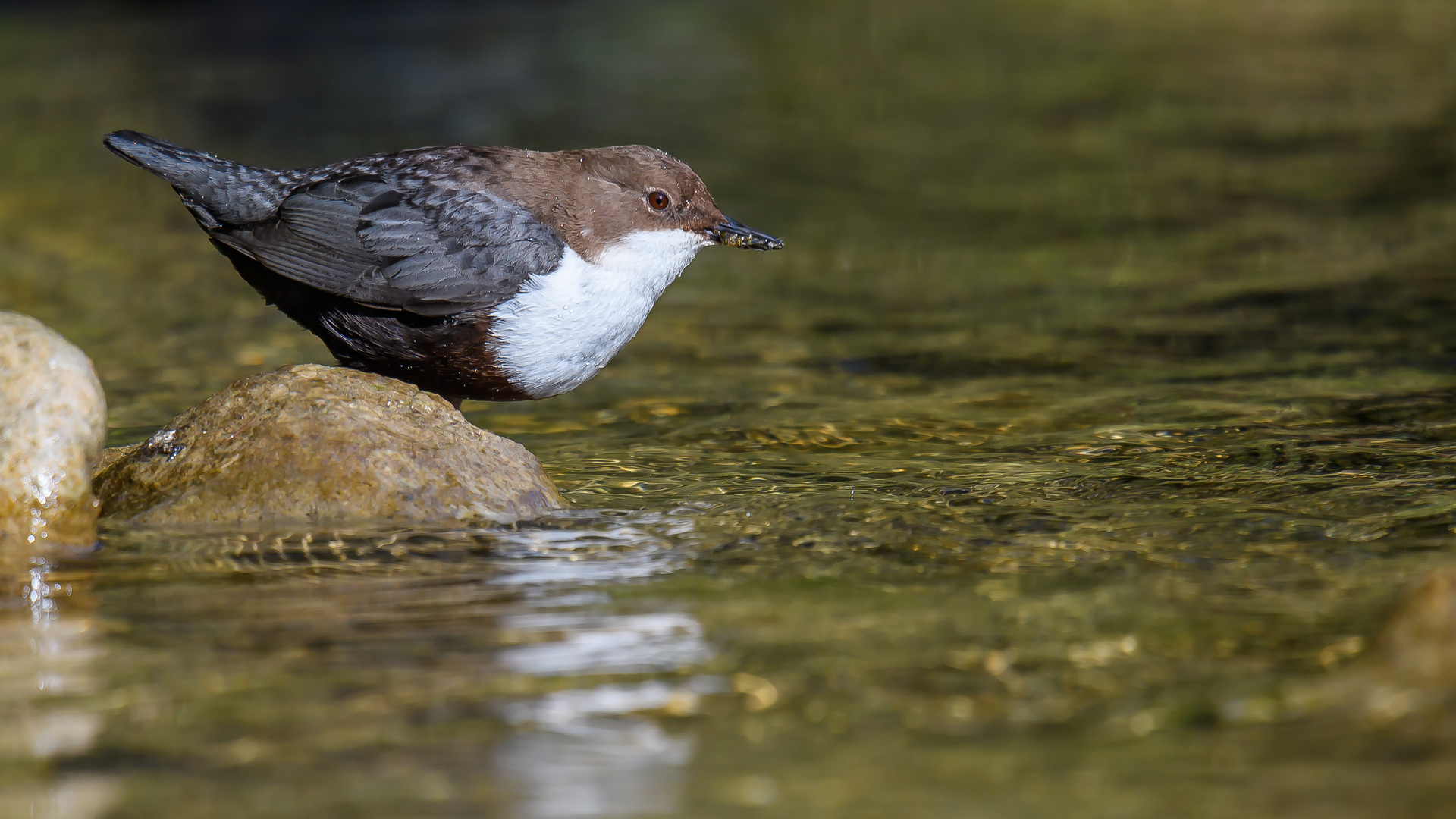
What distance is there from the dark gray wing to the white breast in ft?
0.22

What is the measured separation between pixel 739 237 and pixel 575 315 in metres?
0.74

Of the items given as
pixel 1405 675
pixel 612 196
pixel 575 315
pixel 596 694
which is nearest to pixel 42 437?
pixel 575 315

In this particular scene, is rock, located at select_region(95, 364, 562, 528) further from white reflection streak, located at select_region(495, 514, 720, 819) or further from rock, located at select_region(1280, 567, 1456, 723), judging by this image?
rock, located at select_region(1280, 567, 1456, 723)

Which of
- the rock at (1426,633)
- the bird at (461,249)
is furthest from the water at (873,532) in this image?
the bird at (461,249)

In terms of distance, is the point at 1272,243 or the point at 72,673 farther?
the point at 1272,243

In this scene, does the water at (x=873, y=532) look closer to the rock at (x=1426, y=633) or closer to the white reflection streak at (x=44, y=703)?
the white reflection streak at (x=44, y=703)

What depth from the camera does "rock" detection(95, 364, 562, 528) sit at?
4.64 meters

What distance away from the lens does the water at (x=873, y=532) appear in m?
2.96

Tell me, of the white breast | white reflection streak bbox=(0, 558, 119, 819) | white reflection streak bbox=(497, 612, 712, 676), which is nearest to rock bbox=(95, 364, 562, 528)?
the white breast

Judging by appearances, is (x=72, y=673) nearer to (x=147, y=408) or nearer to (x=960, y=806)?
(x=960, y=806)

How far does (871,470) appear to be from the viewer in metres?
5.27

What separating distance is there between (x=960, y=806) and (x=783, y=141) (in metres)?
10.7

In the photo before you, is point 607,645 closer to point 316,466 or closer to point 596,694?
point 596,694

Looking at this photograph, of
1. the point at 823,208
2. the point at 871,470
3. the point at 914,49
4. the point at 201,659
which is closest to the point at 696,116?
the point at 823,208
